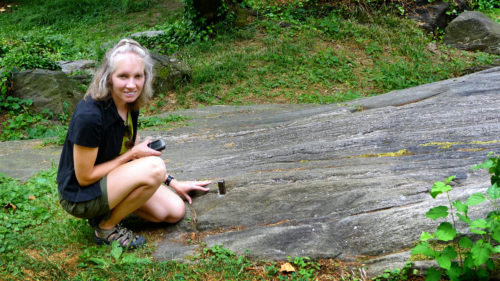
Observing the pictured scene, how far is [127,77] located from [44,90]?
674cm

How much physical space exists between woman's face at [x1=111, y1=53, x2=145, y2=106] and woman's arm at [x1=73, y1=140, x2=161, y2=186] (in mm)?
409

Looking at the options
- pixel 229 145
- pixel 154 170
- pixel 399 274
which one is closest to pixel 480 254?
pixel 399 274

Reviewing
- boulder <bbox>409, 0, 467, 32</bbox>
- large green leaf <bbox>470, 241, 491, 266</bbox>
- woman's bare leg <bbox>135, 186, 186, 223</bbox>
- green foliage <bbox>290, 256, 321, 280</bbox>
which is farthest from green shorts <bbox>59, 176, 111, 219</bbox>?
boulder <bbox>409, 0, 467, 32</bbox>

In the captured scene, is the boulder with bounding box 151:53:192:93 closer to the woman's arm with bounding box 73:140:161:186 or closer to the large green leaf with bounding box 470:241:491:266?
the woman's arm with bounding box 73:140:161:186

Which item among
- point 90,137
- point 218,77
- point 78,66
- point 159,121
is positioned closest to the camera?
point 90,137

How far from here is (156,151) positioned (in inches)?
139

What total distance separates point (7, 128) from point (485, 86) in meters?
8.23

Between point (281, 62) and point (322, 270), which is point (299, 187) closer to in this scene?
point (322, 270)

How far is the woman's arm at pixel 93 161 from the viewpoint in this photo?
10.5ft

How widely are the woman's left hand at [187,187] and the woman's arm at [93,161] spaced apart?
69cm

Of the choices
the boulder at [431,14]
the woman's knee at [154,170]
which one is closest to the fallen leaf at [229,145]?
the woman's knee at [154,170]

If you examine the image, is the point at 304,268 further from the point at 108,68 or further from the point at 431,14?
the point at 431,14

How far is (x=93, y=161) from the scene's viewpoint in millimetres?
3277

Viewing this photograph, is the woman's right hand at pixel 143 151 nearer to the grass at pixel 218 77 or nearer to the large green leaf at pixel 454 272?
the grass at pixel 218 77
